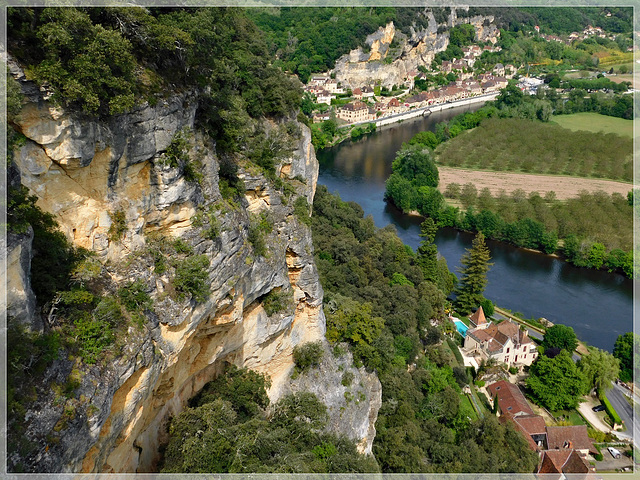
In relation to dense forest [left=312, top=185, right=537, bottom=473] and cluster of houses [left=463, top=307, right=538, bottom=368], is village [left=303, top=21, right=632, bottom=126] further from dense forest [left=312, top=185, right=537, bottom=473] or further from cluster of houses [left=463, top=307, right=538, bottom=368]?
cluster of houses [left=463, top=307, right=538, bottom=368]

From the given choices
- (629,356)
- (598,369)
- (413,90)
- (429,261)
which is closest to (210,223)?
(598,369)

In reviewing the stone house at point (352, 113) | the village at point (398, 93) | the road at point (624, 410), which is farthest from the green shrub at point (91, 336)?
the stone house at point (352, 113)

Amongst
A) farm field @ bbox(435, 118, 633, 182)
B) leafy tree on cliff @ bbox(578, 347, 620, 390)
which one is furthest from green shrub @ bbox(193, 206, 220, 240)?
farm field @ bbox(435, 118, 633, 182)

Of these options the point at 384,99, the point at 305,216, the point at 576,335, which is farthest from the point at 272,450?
the point at 384,99

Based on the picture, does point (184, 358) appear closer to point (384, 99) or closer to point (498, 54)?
point (384, 99)

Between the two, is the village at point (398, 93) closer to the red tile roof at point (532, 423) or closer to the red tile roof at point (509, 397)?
the red tile roof at point (509, 397)
